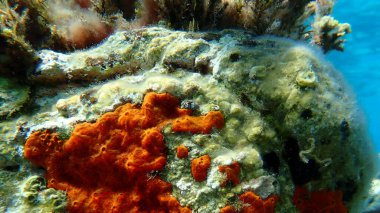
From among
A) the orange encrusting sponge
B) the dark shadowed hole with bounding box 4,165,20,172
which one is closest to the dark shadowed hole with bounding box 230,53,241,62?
the orange encrusting sponge

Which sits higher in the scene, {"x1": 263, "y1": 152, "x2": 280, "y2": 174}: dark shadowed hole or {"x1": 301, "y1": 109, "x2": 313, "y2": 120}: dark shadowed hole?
{"x1": 301, "y1": 109, "x2": 313, "y2": 120}: dark shadowed hole

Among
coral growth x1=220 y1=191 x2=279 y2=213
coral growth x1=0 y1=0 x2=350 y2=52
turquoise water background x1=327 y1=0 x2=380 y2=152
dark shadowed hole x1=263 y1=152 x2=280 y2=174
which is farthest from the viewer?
turquoise water background x1=327 y1=0 x2=380 y2=152

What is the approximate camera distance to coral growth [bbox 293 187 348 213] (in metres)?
2.86

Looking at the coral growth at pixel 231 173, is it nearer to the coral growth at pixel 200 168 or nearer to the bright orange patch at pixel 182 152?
the coral growth at pixel 200 168

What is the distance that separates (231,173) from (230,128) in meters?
0.48

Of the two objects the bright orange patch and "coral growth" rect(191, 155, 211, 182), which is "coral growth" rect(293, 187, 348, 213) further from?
the bright orange patch

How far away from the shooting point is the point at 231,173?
2588 millimetres

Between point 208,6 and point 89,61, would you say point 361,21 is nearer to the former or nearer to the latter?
point 208,6

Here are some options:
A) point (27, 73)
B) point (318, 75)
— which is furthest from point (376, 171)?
point (27, 73)

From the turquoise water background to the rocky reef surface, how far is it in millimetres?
9693

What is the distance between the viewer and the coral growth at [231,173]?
102 inches

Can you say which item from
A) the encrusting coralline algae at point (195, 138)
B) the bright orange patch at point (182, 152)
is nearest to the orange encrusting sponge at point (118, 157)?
the encrusting coralline algae at point (195, 138)

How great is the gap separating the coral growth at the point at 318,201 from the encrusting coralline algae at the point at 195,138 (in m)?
0.01

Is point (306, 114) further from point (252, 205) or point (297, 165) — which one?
point (252, 205)
